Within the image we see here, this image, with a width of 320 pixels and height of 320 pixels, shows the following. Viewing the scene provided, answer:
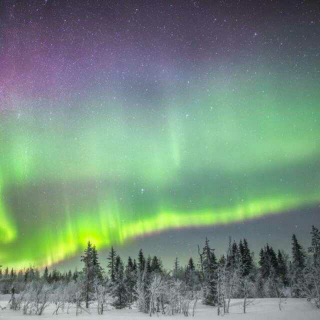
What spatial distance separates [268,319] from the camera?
41250mm

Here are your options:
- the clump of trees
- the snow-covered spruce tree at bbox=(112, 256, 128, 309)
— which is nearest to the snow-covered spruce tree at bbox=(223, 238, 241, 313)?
the clump of trees

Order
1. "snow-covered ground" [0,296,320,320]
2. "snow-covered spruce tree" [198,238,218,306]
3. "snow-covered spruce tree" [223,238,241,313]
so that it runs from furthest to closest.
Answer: "snow-covered spruce tree" [198,238,218,306] → "snow-covered spruce tree" [223,238,241,313] → "snow-covered ground" [0,296,320,320]

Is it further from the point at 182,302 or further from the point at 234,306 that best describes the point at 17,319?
the point at 234,306

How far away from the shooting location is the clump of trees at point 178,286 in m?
48.0

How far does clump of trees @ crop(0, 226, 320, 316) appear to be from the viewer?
158 feet

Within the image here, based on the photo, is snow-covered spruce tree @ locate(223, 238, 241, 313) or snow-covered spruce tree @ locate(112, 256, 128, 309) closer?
snow-covered spruce tree @ locate(223, 238, 241, 313)

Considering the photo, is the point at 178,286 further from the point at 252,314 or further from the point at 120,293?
A: the point at 120,293

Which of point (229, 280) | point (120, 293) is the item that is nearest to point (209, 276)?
point (229, 280)

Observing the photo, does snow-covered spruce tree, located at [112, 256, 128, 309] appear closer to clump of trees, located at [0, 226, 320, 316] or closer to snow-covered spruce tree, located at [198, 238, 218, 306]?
clump of trees, located at [0, 226, 320, 316]

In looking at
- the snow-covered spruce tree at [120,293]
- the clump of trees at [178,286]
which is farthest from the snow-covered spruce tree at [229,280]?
the snow-covered spruce tree at [120,293]

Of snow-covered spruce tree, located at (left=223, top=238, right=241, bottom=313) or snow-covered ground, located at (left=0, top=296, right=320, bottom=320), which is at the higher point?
snow-covered spruce tree, located at (left=223, top=238, right=241, bottom=313)

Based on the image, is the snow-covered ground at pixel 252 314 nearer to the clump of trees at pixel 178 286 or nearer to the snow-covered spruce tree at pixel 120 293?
the clump of trees at pixel 178 286

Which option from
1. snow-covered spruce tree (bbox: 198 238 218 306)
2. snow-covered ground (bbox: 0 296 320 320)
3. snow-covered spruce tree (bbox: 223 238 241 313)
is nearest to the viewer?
snow-covered ground (bbox: 0 296 320 320)

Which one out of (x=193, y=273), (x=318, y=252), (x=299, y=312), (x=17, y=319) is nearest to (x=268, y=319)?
(x=299, y=312)
